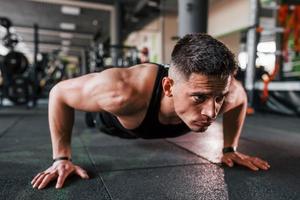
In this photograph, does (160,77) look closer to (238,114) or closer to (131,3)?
(238,114)

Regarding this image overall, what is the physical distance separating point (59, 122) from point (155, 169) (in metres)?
0.46

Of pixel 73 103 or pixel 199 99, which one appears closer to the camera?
pixel 199 99

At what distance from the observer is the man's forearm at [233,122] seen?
1.40 m

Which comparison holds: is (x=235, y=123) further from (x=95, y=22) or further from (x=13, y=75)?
(x=95, y=22)

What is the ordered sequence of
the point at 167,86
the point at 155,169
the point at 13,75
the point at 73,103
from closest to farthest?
1. the point at 167,86
2. the point at 73,103
3. the point at 155,169
4. the point at 13,75

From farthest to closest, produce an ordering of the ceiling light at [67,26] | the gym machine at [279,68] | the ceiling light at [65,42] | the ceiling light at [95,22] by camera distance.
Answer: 1. the ceiling light at [65,42]
2. the ceiling light at [67,26]
3. the ceiling light at [95,22]
4. the gym machine at [279,68]

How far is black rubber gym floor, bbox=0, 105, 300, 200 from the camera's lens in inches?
41.4

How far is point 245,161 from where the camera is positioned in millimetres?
1379

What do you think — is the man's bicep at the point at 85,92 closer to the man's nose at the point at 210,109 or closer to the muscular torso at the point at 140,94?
the muscular torso at the point at 140,94

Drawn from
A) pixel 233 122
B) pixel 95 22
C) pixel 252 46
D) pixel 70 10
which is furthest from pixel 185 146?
pixel 95 22

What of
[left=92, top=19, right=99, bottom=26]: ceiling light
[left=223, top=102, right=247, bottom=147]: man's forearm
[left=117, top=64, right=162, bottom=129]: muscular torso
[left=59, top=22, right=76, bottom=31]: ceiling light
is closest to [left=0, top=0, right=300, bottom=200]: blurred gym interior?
[left=223, top=102, right=247, bottom=147]: man's forearm

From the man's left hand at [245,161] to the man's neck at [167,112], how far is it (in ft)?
1.03

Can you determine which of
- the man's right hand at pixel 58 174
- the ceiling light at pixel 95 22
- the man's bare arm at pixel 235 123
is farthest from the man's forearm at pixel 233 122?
the ceiling light at pixel 95 22

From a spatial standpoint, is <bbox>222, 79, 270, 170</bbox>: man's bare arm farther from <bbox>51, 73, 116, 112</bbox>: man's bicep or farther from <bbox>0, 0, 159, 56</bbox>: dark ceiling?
<bbox>0, 0, 159, 56</bbox>: dark ceiling
